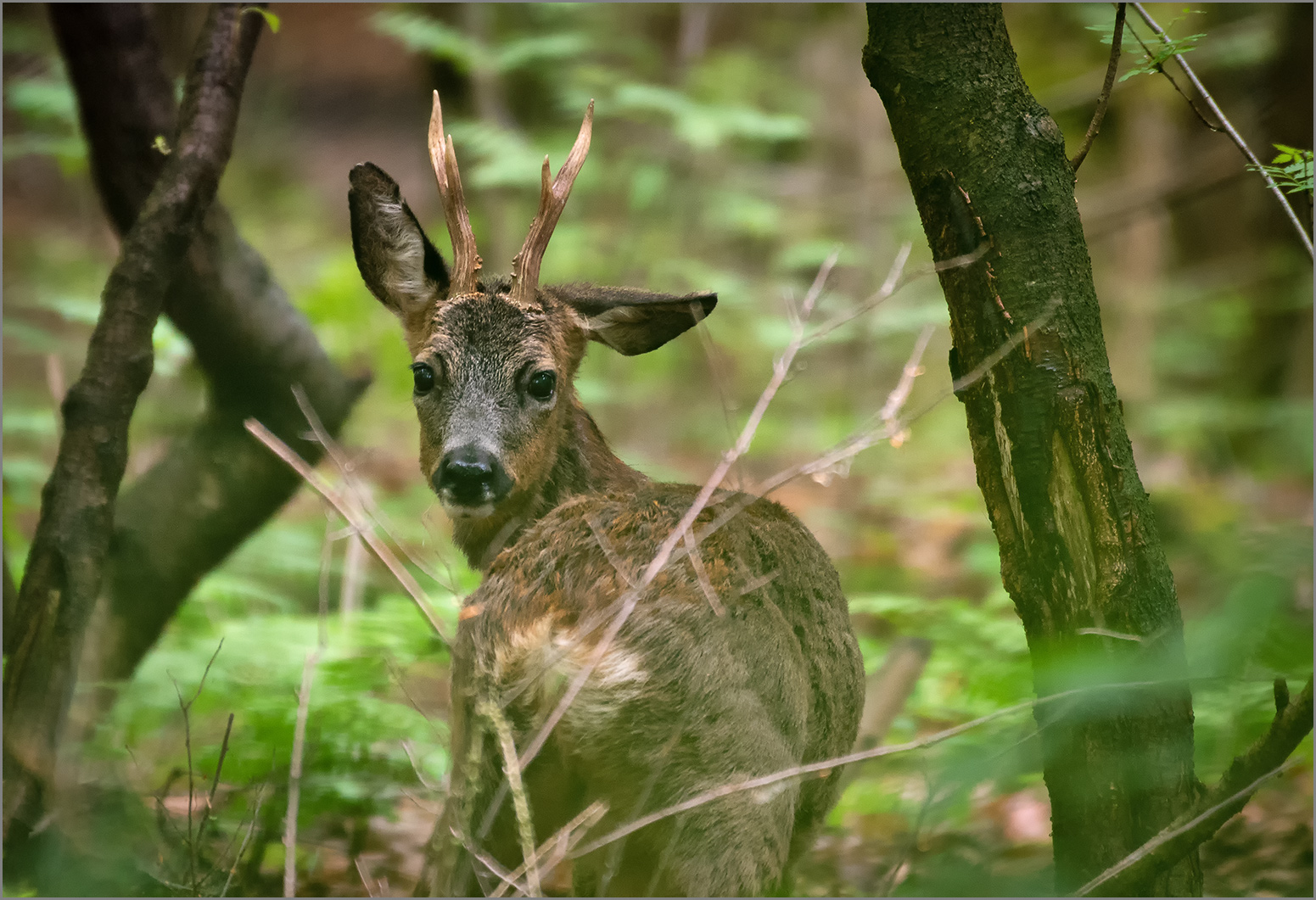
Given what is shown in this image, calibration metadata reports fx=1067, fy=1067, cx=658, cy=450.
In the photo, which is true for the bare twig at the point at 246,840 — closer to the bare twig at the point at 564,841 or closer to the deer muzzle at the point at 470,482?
the bare twig at the point at 564,841

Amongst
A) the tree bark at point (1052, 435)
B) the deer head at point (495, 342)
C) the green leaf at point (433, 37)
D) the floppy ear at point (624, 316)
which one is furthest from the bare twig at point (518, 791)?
the green leaf at point (433, 37)

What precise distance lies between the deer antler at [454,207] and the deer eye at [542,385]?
506 millimetres

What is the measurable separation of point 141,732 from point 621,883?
112 inches

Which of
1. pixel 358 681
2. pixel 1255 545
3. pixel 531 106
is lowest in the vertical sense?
pixel 358 681

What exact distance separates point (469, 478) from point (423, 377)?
72 cm

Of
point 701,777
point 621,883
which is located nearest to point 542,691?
point 701,777

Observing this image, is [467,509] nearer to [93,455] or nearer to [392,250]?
[392,250]

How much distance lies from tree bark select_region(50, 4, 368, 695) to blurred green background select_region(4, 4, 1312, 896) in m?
0.42

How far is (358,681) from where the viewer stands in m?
4.79

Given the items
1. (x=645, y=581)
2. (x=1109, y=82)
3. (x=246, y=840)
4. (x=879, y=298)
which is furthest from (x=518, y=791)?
(x=1109, y=82)

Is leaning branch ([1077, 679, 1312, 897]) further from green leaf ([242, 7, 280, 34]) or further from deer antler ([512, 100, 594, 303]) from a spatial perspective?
green leaf ([242, 7, 280, 34])

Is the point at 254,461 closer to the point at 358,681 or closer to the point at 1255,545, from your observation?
the point at 358,681

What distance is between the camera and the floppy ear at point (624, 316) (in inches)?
194

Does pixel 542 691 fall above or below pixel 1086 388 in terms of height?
below
